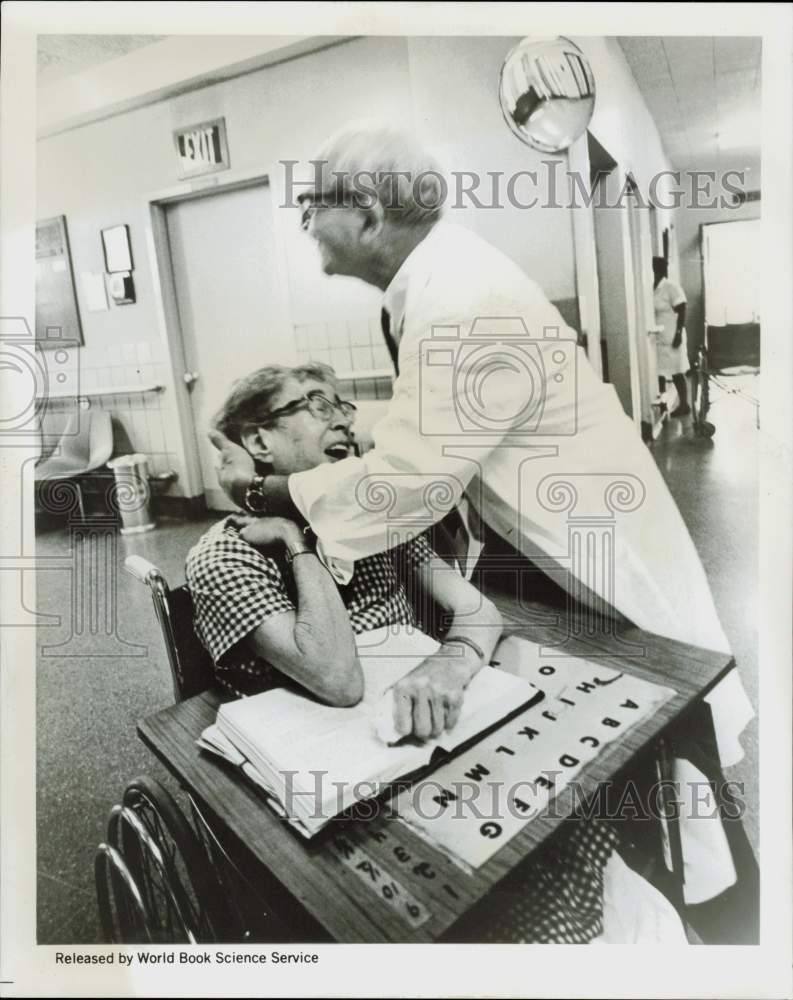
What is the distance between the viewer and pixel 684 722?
98cm

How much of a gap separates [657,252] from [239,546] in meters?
0.72

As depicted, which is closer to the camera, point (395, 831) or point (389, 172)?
point (395, 831)

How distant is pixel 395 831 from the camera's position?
88 centimetres

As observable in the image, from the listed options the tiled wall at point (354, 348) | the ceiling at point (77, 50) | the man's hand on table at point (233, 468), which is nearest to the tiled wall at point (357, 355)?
the tiled wall at point (354, 348)

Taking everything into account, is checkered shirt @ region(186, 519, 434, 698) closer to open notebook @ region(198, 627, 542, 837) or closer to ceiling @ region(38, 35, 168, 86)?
open notebook @ region(198, 627, 542, 837)

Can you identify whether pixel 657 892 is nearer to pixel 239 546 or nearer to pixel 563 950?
pixel 563 950

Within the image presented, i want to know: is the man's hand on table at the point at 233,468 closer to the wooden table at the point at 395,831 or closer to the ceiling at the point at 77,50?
the wooden table at the point at 395,831

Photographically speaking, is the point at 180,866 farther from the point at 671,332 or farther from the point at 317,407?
the point at 671,332

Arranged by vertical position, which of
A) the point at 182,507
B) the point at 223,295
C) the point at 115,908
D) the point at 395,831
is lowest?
the point at 115,908

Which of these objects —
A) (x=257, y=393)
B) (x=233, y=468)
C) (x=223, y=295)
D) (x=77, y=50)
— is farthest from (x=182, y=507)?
(x=77, y=50)

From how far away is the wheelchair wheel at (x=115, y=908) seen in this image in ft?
3.37

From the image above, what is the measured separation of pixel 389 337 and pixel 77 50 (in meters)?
0.61

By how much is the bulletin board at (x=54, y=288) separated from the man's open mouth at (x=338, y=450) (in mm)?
415

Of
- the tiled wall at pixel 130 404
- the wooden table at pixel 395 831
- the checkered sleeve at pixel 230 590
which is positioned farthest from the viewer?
the tiled wall at pixel 130 404
